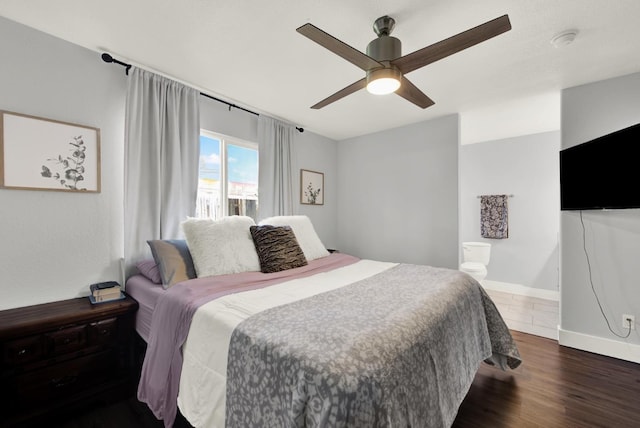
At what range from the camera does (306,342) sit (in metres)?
0.98

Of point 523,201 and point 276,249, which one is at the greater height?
point 523,201

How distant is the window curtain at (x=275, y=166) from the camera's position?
320cm

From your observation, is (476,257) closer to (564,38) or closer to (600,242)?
(600,242)

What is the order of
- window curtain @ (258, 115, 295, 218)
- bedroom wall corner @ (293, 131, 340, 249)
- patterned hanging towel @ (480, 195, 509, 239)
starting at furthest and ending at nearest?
patterned hanging towel @ (480, 195, 509, 239) < bedroom wall corner @ (293, 131, 340, 249) < window curtain @ (258, 115, 295, 218)

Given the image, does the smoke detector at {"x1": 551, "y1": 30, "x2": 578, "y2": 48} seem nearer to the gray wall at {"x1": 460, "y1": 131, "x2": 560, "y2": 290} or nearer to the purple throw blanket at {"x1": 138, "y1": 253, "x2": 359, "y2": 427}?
the gray wall at {"x1": 460, "y1": 131, "x2": 560, "y2": 290}

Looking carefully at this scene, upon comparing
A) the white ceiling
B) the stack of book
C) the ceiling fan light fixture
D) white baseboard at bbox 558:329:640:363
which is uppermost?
the white ceiling

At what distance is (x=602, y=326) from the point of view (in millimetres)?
2412

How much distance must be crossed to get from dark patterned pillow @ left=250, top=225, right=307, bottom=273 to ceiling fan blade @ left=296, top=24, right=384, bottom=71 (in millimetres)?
1472

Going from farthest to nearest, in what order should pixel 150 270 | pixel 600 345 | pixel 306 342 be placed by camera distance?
1. pixel 600 345
2. pixel 150 270
3. pixel 306 342

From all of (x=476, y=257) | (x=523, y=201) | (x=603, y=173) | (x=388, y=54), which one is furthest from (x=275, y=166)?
(x=523, y=201)

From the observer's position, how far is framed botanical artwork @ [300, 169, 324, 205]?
376cm

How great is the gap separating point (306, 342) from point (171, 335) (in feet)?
2.99

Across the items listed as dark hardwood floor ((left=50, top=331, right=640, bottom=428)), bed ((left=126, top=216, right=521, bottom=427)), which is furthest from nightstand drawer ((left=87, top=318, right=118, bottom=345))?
dark hardwood floor ((left=50, top=331, right=640, bottom=428))

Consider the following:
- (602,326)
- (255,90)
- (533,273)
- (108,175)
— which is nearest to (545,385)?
(602,326)
